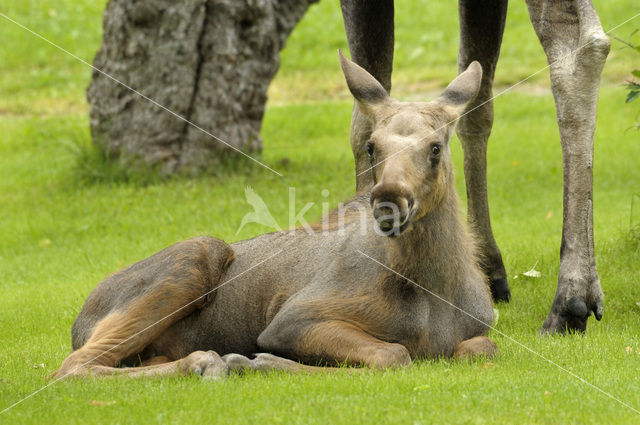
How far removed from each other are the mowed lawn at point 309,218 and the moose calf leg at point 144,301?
0.40 meters

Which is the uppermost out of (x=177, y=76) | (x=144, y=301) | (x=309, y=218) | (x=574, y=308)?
(x=177, y=76)

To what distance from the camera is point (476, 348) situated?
599 centimetres

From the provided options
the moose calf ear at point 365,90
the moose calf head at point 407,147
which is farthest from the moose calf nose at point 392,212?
the moose calf ear at point 365,90

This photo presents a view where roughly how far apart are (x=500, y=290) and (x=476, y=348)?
7.62 ft

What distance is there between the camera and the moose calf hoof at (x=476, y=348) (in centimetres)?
596

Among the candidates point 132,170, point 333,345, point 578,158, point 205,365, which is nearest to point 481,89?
point 578,158

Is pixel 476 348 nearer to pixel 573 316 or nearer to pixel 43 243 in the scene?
pixel 573 316

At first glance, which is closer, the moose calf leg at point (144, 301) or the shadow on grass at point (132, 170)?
the moose calf leg at point (144, 301)

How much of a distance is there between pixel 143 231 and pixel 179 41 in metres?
3.11

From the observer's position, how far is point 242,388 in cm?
523

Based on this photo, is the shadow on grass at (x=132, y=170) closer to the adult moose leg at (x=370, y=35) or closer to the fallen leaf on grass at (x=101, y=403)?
the adult moose leg at (x=370, y=35)

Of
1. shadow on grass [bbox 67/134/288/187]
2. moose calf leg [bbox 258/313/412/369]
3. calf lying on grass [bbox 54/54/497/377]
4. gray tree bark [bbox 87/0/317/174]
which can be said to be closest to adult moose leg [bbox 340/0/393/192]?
calf lying on grass [bbox 54/54/497/377]

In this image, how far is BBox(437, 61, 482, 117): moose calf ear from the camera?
6148mm

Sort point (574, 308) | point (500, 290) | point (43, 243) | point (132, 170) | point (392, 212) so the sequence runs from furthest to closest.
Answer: point (132, 170) < point (43, 243) < point (500, 290) < point (574, 308) < point (392, 212)
